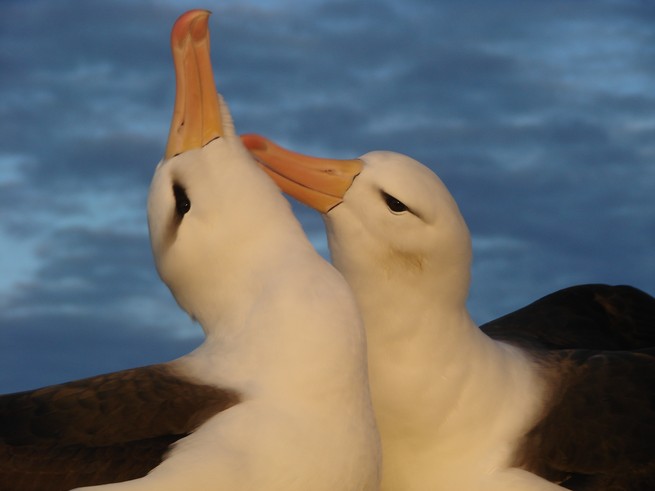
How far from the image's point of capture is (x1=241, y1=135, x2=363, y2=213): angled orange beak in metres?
9.21

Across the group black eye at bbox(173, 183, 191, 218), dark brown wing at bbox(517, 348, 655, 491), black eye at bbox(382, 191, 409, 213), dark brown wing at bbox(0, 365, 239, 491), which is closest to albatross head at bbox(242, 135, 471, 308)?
black eye at bbox(382, 191, 409, 213)

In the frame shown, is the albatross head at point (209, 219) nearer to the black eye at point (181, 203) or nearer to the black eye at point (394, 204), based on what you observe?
the black eye at point (181, 203)

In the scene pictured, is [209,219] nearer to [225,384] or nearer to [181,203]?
[181,203]

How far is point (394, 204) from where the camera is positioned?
356 inches

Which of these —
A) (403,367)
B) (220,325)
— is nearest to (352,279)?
(403,367)

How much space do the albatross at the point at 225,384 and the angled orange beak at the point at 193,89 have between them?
0.09 feet

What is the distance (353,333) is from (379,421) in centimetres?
176

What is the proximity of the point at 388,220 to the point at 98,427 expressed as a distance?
2348 mm

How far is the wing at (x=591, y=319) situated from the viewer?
438 inches

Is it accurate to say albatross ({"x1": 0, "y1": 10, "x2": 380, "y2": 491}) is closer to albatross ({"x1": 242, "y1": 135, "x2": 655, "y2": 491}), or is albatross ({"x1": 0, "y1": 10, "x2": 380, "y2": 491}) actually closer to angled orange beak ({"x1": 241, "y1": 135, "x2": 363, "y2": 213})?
angled orange beak ({"x1": 241, "y1": 135, "x2": 363, "y2": 213})

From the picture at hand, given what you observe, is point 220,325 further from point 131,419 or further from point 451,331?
point 451,331

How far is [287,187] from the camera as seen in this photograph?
363 inches

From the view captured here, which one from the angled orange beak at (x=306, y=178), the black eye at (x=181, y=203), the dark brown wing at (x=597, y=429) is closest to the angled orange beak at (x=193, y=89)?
the black eye at (x=181, y=203)

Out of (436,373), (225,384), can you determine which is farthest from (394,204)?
(225,384)
